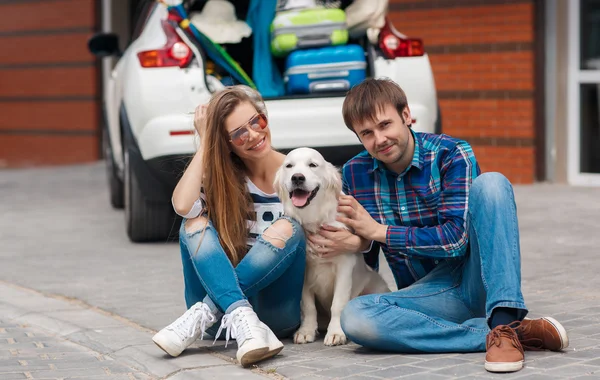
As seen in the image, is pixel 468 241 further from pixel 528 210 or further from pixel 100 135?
pixel 100 135

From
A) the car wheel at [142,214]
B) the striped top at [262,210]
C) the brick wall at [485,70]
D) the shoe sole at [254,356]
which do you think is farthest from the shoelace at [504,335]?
the brick wall at [485,70]

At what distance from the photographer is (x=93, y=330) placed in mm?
5004

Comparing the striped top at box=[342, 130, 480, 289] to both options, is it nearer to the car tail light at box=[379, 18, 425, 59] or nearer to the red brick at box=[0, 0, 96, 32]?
the car tail light at box=[379, 18, 425, 59]

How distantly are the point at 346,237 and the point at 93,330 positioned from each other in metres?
1.40

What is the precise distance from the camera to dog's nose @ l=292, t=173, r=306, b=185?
4.35m

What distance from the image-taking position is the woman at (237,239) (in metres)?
4.29

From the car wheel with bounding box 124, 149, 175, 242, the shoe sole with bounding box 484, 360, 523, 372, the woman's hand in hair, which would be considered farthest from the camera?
the car wheel with bounding box 124, 149, 175, 242

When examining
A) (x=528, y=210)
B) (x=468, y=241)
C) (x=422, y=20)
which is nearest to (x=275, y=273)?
(x=468, y=241)

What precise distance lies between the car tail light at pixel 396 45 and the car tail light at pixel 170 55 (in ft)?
→ 4.36

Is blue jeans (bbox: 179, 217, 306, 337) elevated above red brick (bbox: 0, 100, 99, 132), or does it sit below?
above

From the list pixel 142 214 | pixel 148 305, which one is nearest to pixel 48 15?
pixel 142 214

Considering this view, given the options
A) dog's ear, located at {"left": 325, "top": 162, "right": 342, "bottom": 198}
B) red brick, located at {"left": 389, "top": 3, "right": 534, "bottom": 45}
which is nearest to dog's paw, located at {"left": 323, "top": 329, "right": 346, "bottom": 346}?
dog's ear, located at {"left": 325, "top": 162, "right": 342, "bottom": 198}

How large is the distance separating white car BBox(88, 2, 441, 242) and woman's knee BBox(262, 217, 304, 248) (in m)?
→ 2.44

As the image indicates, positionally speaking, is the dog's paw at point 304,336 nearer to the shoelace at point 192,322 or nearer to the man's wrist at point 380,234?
the shoelace at point 192,322
